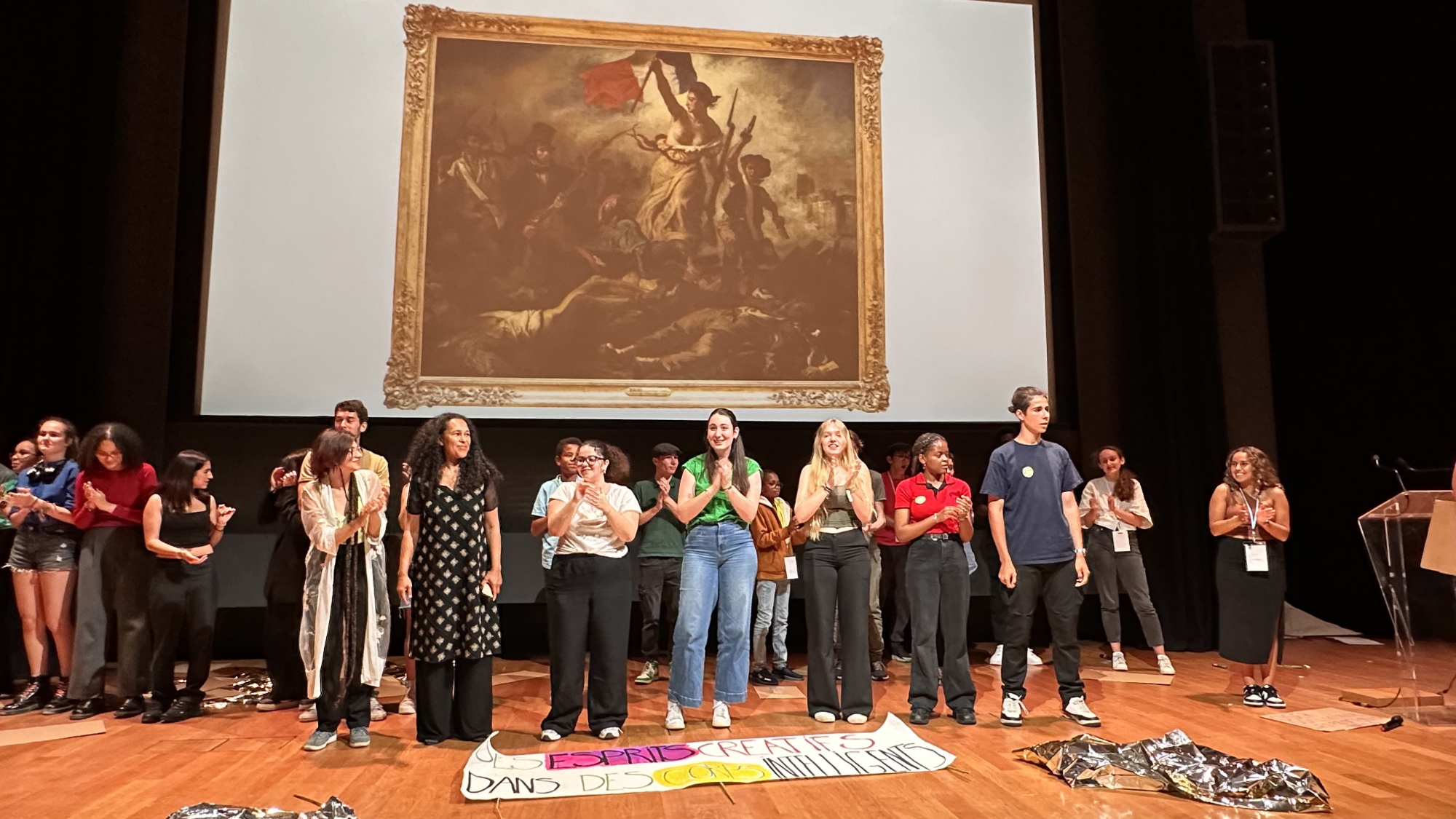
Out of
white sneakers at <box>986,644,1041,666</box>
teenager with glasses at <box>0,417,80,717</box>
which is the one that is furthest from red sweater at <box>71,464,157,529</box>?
white sneakers at <box>986,644,1041,666</box>

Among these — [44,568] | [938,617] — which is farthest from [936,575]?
[44,568]

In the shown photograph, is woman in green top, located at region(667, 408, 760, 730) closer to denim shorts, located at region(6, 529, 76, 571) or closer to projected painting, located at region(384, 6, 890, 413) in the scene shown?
projected painting, located at region(384, 6, 890, 413)

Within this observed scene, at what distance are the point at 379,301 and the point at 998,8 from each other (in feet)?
17.9

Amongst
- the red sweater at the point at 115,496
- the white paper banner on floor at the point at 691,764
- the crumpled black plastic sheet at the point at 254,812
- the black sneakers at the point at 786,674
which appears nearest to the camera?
the crumpled black plastic sheet at the point at 254,812

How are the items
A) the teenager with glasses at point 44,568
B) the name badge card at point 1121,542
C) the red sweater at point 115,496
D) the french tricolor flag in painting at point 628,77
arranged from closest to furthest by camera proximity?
the red sweater at point 115,496
the teenager with glasses at point 44,568
the name badge card at point 1121,542
the french tricolor flag in painting at point 628,77

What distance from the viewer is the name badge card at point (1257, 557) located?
15.8 ft

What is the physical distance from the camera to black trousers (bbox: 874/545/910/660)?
6082 millimetres

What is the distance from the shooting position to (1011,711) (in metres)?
4.23

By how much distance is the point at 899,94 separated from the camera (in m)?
7.20

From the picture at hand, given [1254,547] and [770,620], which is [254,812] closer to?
[770,620]

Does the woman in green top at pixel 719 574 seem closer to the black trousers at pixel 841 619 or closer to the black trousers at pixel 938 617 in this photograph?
the black trousers at pixel 841 619

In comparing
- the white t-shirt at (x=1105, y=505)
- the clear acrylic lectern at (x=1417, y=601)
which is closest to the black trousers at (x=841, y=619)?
the clear acrylic lectern at (x=1417, y=601)

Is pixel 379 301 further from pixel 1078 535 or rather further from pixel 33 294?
pixel 1078 535

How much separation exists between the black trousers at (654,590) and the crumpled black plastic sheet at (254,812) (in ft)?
10.1
